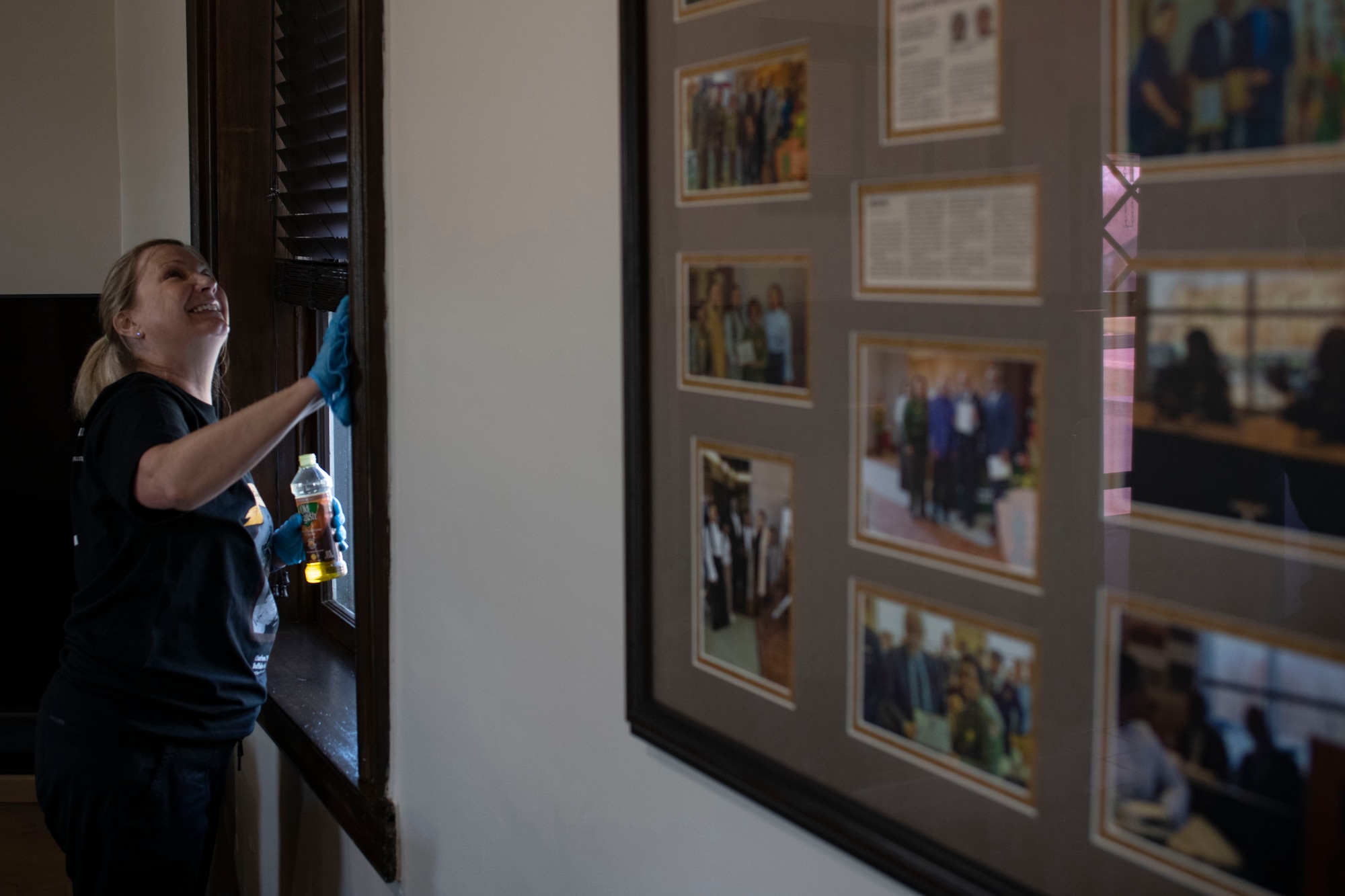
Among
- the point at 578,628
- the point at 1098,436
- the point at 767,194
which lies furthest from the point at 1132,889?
the point at 578,628

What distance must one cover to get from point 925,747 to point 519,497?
1.95 feet

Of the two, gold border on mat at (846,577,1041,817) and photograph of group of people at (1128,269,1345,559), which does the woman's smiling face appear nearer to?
gold border on mat at (846,577,1041,817)

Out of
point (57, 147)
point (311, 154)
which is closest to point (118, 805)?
point (311, 154)

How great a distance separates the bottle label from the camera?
1936 millimetres

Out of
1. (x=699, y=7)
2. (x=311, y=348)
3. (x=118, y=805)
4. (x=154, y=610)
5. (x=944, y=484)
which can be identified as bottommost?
(x=118, y=805)

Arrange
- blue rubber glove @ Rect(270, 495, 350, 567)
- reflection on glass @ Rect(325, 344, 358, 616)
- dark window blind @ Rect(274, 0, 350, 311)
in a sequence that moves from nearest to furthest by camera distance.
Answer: dark window blind @ Rect(274, 0, 350, 311) → blue rubber glove @ Rect(270, 495, 350, 567) → reflection on glass @ Rect(325, 344, 358, 616)

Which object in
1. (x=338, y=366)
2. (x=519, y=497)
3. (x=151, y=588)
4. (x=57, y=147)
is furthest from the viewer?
(x=57, y=147)

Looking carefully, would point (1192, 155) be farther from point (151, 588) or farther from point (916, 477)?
point (151, 588)

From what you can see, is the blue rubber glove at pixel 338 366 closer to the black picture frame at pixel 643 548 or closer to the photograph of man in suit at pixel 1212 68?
the black picture frame at pixel 643 548

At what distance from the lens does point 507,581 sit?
118 centimetres

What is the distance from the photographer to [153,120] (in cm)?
298

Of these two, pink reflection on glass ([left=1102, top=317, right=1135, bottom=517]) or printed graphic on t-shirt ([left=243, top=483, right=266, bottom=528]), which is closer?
pink reflection on glass ([left=1102, top=317, right=1135, bottom=517])

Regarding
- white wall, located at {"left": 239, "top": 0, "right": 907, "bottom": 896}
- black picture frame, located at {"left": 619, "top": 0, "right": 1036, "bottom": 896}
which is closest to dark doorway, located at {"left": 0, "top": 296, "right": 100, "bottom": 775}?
white wall, located at {"left": 239, "top": 0, "right": 907, "bottom": 896}

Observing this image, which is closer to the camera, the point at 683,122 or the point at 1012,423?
the point at 1012,423
